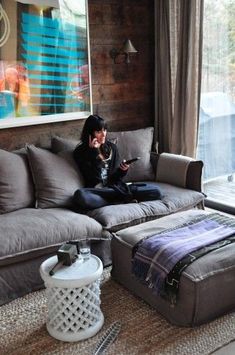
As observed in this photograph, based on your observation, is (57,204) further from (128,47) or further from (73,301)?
(128,47)

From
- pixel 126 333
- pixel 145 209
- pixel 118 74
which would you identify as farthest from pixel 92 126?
pixel 126 333

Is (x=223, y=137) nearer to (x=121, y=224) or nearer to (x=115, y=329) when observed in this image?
(x=121, y=224)

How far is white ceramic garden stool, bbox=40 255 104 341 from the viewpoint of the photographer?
6.75 feet

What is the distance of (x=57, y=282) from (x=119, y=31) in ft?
8.88

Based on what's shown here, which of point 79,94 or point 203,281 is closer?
point 203,281

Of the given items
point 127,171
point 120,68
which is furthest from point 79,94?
point 127,171

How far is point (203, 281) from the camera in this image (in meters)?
2.08

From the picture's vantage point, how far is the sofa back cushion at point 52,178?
302 centimetres

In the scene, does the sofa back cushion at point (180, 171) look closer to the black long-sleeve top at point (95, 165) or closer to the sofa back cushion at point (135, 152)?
the sofa back cushion at point (135, 152)

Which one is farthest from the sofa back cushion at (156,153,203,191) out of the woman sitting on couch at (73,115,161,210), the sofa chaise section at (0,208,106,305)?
the sofa chaise section at (0,208,106,305)

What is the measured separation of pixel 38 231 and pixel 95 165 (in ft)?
2.81

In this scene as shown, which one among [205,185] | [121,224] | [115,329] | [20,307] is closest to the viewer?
[115,329]

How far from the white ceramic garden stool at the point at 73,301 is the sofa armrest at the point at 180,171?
144 centimetres

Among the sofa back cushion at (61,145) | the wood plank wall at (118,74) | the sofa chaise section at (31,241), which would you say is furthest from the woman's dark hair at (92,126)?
the sofa chaise section at (31,241)
